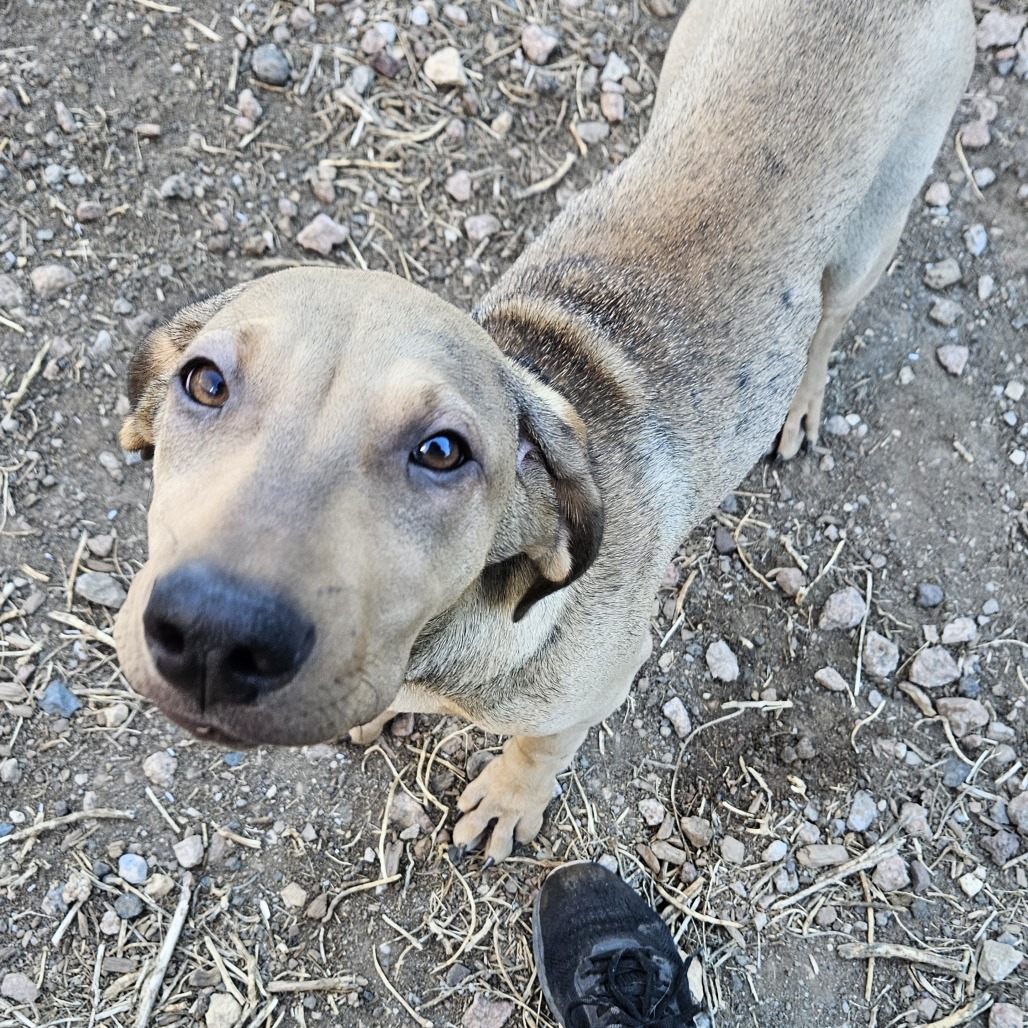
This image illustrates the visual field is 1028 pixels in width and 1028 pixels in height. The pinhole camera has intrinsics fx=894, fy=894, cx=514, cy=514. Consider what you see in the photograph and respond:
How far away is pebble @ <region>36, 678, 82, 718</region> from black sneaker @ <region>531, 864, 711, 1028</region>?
2.19 meters

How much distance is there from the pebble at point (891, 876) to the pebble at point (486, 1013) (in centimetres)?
178

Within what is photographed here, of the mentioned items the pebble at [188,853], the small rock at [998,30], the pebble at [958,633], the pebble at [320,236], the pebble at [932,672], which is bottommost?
the pebble at [188,853]

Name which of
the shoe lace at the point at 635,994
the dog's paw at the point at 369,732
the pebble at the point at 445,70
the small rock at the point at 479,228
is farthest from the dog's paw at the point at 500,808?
the pebble at the point at 445,70

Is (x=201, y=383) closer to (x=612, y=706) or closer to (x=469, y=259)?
(x=612, y=706)

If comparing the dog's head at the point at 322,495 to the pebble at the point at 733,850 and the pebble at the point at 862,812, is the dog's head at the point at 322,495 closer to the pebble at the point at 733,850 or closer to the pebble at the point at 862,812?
the pebble at the point at 733,850

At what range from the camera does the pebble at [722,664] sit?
441 centimetres

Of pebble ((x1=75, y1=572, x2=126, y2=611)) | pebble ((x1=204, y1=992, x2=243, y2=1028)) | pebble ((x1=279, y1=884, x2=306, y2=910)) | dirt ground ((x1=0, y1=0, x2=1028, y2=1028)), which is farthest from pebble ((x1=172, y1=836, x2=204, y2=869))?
pebble ((x1=75, y1=572, x2=126, y2=611))

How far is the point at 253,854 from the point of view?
382cm

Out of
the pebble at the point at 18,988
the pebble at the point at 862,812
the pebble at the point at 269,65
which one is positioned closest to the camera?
the pebble at the point at 18,988

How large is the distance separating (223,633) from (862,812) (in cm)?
361

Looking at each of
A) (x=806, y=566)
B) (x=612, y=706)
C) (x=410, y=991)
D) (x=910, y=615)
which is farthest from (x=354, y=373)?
(x=910, y=615)

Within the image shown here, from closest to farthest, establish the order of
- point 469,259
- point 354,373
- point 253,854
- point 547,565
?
point 354,373, point 547,565, point 253,854, point 469,259

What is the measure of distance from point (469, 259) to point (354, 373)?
3.16m

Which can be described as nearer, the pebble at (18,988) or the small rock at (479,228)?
the pebble at (18,988)
